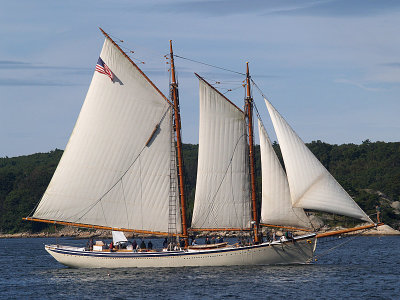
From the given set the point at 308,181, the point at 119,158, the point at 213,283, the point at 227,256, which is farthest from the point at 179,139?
the point at 213,283

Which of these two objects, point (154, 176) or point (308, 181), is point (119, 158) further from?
point (308, 181)

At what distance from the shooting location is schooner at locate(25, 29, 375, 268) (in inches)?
2388

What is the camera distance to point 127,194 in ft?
202

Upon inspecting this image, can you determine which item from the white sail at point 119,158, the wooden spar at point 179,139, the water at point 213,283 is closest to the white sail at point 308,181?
the water at point 213,283

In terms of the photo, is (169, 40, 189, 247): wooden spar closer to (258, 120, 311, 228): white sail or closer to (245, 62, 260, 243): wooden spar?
(245, 62, 260, 243): wooden spar

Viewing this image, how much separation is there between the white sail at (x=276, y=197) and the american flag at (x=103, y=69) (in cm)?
1460

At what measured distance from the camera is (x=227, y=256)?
198 ft

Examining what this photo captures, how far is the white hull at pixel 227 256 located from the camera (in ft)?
198

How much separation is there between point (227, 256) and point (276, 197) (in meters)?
6.61

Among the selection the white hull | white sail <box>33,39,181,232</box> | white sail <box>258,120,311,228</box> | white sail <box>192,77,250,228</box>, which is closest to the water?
the white hull

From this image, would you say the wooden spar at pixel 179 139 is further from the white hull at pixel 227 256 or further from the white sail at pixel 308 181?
the white sail at pixel 308 181

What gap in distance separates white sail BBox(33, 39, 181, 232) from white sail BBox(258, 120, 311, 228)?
27.3 ft

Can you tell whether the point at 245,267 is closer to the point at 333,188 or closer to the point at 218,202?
the point at 218,202

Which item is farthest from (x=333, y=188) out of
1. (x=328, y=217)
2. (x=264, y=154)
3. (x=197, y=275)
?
(x=328, y=217)
